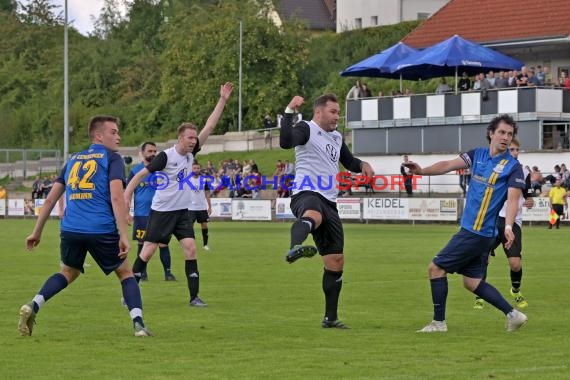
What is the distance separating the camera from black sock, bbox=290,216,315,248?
11.5m

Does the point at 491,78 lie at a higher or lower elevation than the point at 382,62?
lower

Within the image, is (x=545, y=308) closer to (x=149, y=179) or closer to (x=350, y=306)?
(x=350, y=306)

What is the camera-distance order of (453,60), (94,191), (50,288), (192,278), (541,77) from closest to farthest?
(94,191)
(50,288)
(192,278)
(453,60)
(541,77)

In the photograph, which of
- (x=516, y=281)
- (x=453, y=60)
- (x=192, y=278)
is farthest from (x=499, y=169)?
(x=453, y=60)

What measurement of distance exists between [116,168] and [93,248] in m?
0.77

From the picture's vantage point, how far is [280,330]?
1230cm

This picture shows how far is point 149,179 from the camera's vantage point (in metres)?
18.7

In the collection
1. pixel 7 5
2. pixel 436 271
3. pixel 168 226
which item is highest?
pixel 7 5

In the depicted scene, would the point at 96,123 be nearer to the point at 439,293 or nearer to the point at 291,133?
the point at 291,133

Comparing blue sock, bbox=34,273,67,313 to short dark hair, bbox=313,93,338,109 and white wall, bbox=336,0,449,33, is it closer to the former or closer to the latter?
short dark hair, bbox=313,93,338,109

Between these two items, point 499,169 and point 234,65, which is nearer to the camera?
point 499,169

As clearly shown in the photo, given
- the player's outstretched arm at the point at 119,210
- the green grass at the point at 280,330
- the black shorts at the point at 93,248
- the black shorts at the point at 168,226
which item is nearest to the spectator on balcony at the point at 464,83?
the green grass at the point at 280,330

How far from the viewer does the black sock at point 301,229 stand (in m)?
11.5

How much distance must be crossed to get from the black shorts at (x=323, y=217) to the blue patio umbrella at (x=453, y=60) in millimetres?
35204
